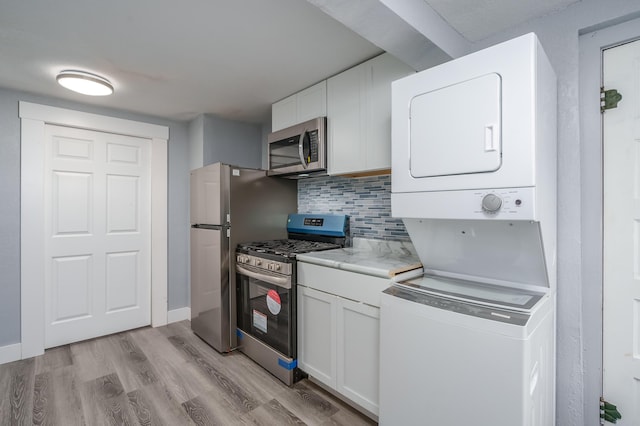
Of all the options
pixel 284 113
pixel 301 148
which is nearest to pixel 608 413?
pixel 301 148

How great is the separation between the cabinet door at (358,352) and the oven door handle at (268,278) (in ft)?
1.47

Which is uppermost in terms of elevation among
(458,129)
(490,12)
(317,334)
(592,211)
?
(490,12)

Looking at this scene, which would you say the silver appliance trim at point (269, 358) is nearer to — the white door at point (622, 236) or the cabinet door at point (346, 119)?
the cabinet door at point (346, 119)

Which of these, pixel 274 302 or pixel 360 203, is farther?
pixel 360 203

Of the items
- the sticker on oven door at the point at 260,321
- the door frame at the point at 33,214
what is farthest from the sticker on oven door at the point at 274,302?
the door frame at the point at 33,214

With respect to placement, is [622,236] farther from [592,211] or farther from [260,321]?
[260,321]

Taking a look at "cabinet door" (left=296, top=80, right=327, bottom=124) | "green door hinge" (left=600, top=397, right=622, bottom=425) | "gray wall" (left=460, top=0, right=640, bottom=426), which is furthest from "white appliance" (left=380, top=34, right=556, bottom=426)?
"cabinet door" (left=296, top=80, right=327, bottom=124)

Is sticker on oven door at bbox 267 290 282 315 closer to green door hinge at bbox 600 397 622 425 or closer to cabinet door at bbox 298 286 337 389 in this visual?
cabinet door at bbox 298 286 337 389

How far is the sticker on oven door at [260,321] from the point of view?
2.37 metres

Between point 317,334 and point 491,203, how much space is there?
1.37 m

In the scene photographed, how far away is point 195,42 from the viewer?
1.86 m

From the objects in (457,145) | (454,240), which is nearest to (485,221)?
(454,240)

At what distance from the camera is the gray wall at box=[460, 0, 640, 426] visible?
150cm

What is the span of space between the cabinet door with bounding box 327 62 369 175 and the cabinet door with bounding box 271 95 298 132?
44cm
